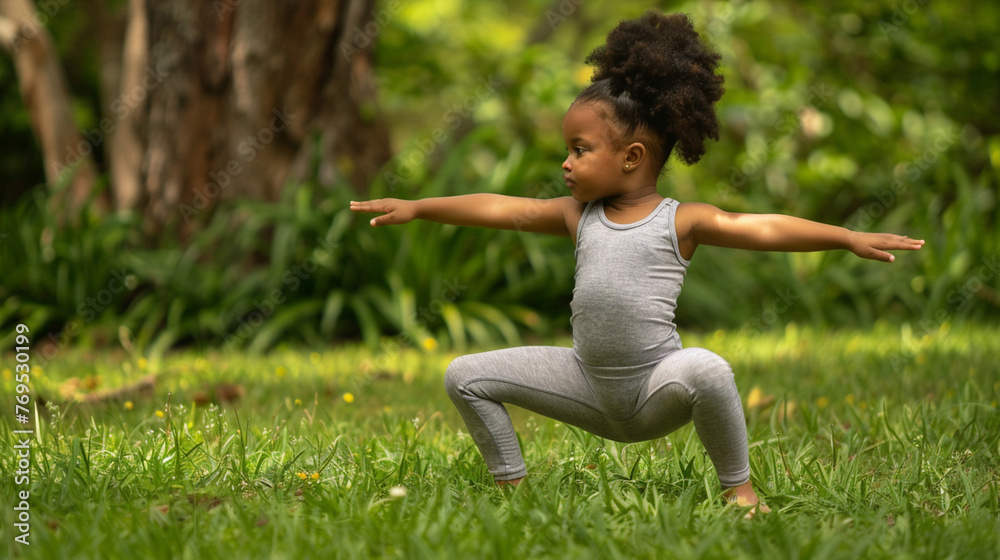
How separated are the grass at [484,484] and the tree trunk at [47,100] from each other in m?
3.50

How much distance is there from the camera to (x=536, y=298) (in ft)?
18.2

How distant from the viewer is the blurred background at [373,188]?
523 centimetres

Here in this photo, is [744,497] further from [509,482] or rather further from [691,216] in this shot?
[691,216]

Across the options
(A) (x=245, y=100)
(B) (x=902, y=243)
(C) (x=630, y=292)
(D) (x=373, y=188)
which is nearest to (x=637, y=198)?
(C) (x=630, y=292)

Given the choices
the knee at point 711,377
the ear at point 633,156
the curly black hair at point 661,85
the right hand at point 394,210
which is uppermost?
the curly black hair at point 661,85

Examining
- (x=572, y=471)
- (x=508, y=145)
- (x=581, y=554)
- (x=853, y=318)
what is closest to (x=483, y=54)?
(x=508, y=145)

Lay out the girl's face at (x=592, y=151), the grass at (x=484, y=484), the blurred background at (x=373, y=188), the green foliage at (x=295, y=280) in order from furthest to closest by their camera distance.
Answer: the blurred background at (x=373, y=188) → the green foliage at (x=295, y=280) → the girl's face at (x=592, y=151) → the grass at (x=484, y=484)

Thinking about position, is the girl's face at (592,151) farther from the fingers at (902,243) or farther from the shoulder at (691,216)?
the fingers at (902,243)

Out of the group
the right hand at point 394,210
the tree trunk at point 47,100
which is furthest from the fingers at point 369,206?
the tree trunk at point 47,100

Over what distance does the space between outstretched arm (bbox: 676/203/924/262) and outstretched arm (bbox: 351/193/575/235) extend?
33cm

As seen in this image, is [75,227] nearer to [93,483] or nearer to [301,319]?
[301,319]

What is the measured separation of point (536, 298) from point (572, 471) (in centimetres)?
328

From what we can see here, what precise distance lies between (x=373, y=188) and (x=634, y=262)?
11.4 ft

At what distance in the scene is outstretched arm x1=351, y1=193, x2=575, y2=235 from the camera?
2.28 metres
